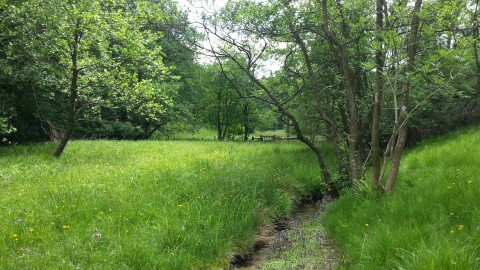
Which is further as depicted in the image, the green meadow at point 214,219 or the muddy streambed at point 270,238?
the muddy streambed at point 270,238

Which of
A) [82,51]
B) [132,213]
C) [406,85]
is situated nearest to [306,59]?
[406,85]

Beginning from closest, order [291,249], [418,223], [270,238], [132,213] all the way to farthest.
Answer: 1. [418,223]
2. [132,213]
3. [291,249]
4. [270,238]

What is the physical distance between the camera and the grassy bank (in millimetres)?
4160

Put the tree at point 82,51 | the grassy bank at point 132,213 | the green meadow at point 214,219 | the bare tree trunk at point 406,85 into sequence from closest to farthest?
the green meadow at point 214,219 → the grassy bank at point 132,213 → the bare tree trunk at point 406,85 → the tree at point 82,51

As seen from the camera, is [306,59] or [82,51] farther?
[82,51]

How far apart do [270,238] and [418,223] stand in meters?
2.72

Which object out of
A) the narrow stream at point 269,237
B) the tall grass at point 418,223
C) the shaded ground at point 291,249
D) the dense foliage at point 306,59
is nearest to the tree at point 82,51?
the dense foliage at point 306,59

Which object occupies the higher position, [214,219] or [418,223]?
[418,223]

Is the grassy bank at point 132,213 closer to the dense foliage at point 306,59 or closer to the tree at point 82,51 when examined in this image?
the dense foliage at point 306,59

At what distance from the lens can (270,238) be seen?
250 inches

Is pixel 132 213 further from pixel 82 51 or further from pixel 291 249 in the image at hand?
pixel 82 51

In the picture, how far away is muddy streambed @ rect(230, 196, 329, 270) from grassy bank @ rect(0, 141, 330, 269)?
0.62ft

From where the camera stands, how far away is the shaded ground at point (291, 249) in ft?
16.6

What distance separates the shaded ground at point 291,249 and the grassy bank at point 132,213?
25 centimetres
